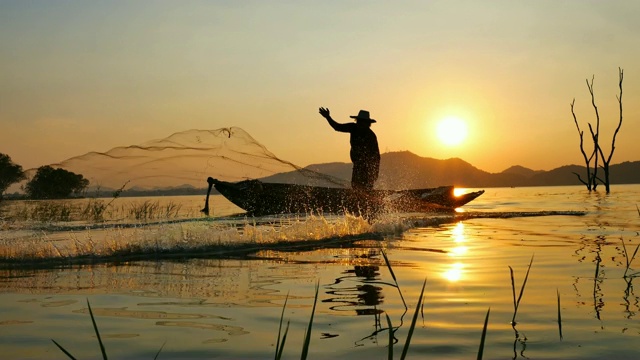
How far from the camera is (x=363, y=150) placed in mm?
18516

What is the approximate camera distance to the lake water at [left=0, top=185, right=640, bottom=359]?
4.16m

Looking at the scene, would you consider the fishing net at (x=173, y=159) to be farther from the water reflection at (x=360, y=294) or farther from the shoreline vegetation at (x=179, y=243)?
the water reflection at (x=360, y=294)

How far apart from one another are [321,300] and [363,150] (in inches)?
509

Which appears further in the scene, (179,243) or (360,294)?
(179,243)

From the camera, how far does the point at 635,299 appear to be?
5.60 m

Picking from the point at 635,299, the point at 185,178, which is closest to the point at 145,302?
the point at 635,299

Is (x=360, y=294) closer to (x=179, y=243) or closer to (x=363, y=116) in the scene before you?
(x=179, y=243)

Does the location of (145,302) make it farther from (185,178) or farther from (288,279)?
(185,178)

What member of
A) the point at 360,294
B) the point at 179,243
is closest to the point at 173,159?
the point at 179,243

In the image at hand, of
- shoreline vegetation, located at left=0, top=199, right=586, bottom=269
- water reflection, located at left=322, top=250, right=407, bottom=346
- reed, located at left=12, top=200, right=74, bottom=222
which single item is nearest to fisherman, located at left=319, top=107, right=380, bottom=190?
shoreline vegetation, located at left=0, top=199, right=586, bottom=269

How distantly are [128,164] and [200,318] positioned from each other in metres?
9.14

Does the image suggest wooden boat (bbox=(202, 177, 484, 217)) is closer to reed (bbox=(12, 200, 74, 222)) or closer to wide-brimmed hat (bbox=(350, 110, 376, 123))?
wide-brimmed hat (bbox=(350, 110, 376, 123))

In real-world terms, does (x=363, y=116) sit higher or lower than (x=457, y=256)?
higher

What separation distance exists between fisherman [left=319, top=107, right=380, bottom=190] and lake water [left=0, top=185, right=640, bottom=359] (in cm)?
743
